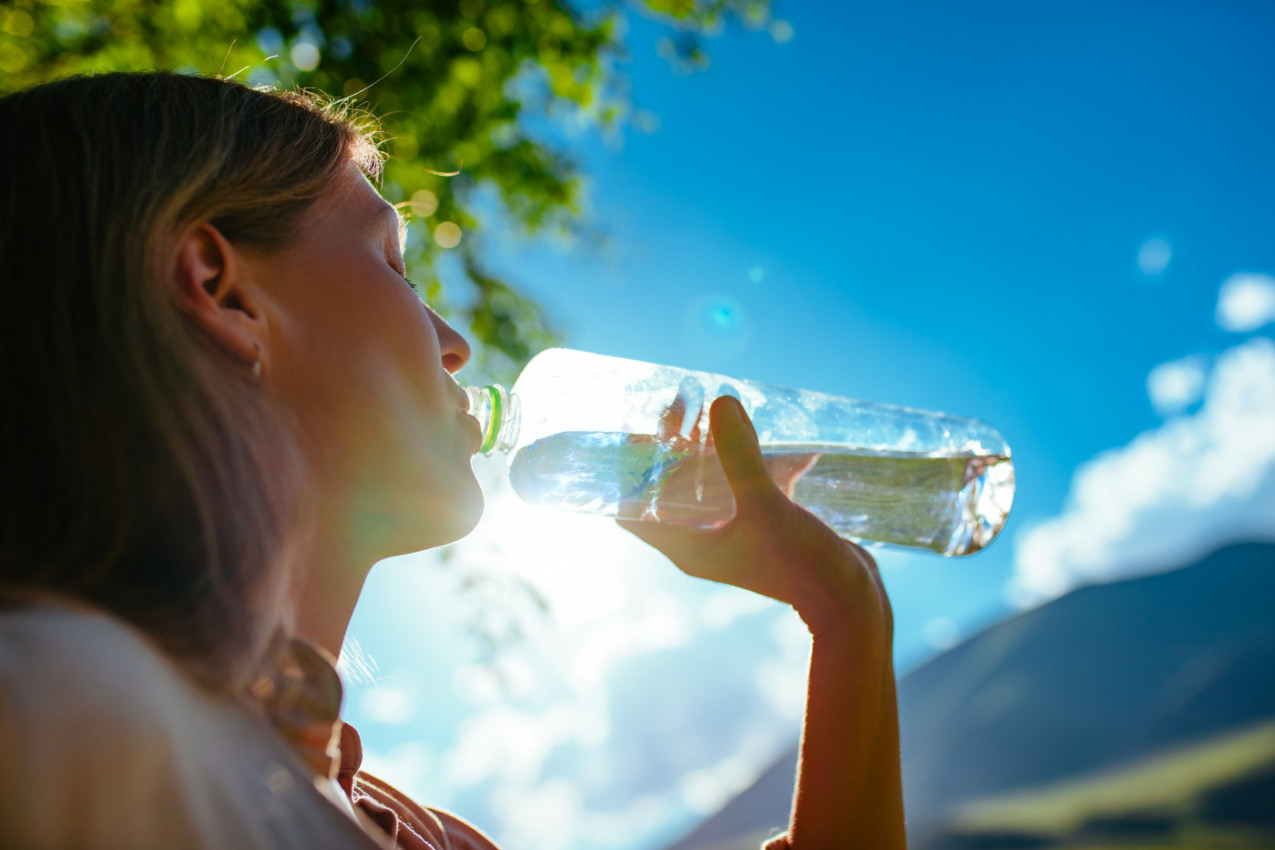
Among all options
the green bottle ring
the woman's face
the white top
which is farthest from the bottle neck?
the white top

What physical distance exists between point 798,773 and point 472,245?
376 cm

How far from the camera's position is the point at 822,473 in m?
1.91

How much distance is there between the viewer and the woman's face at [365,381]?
1.05 meters

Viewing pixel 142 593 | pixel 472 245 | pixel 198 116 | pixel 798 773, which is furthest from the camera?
pixel 472 245

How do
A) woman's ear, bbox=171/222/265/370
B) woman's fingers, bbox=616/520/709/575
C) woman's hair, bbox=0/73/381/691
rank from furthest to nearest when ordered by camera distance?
woman's fingers, bbox=616/520/709/575
woman's ear, bbox=171/222/265/370
woman's hair, bbox=0/73/381/691

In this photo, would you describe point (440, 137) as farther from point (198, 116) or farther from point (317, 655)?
point (317, 655)

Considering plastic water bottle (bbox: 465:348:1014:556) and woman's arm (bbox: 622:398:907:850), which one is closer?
woman's arm (bbox: 622:398:907:850)

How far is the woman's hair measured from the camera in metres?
0.69

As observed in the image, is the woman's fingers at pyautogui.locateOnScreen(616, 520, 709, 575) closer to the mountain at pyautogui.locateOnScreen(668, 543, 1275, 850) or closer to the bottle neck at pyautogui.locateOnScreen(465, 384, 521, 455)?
the bottle neck at pyautogui.locateOnScreen(465, 384, 521, 455)

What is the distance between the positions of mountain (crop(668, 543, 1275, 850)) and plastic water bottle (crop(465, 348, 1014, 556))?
25398mm

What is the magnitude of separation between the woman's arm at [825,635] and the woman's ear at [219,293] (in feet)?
2.39

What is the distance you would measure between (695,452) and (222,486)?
43.2 inches

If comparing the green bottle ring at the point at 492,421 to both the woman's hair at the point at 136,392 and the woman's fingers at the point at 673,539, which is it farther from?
the woman's hair at the point at 136,392

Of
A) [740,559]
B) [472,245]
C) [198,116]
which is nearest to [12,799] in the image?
[198,116]
